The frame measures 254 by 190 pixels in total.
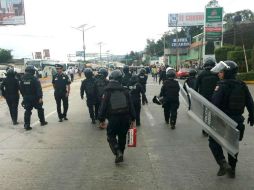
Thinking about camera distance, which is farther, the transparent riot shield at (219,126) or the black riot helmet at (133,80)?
the black riot helmet at (133,80)

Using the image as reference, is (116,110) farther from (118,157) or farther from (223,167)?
(223,167)

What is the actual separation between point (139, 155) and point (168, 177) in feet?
4.77

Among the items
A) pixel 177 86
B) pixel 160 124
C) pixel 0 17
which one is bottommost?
pixel 160 124

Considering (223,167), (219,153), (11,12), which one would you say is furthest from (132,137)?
(11,12)

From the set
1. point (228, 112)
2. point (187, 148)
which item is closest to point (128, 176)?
point (228, 112)

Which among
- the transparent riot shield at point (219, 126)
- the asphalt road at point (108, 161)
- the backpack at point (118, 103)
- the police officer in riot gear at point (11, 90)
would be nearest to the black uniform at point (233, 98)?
the transparent riot shield at point (219, 126)

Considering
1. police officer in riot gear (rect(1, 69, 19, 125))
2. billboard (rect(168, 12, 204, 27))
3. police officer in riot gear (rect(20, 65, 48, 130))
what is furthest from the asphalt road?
billboard (rect(168, 12, 204, 27))

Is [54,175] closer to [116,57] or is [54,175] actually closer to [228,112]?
[228,112]

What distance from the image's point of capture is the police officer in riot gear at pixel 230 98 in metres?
5.41

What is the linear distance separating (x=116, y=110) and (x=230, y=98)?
1.85 meters

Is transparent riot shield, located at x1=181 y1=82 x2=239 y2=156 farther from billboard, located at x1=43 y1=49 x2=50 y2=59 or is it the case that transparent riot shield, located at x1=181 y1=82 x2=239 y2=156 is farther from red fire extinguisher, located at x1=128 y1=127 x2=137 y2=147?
billboard, located at x1=43 y1=49 x2=50 y2=59

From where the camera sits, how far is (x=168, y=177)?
571cm

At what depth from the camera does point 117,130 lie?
6527 millimetres

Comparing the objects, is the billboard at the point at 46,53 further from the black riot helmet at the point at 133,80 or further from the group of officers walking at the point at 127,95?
the black riot helmet at the point at 133,80
